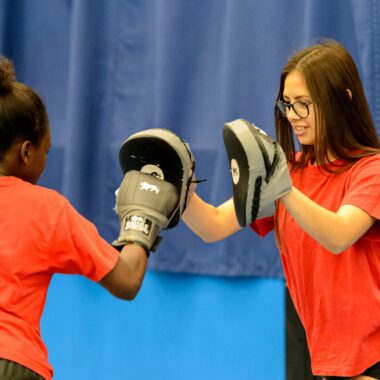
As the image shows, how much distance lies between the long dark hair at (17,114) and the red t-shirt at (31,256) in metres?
0.08

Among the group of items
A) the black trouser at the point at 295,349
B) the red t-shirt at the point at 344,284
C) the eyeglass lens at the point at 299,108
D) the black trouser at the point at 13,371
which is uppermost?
the eyeglass lens at the point at 299,108

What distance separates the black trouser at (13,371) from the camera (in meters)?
1.17

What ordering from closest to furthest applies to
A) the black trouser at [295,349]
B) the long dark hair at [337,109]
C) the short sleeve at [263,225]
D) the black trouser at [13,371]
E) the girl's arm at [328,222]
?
1. the black trouser at [13,371]
2. the girl's arm at [328,222]
3. the long dark hair at [337,109]
4. the short sleeve at [263,225]
5. the black trouser at [295,349]

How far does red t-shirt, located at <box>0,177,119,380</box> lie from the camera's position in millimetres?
1184

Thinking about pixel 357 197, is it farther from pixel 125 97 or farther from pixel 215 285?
pixel 125 97

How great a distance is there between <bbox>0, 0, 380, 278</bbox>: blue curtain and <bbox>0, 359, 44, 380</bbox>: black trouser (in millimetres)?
1018

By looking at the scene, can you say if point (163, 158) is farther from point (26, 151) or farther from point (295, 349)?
point (295, 349)

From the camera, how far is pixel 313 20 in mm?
2027

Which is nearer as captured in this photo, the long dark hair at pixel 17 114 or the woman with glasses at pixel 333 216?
the long dark hair at pixel 17 114

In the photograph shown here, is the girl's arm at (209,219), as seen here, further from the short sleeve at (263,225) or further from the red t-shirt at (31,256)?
the red t-shirt at (31,256)

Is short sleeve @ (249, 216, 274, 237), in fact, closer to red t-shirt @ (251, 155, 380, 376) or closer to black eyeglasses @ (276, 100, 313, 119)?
red t-shirt @ (251, 155, 380, 376)

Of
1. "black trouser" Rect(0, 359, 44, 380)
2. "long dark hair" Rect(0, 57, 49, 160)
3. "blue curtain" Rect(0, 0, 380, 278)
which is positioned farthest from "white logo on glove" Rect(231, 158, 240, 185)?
"blue curtain" Rect(0, 0, 380, 278)

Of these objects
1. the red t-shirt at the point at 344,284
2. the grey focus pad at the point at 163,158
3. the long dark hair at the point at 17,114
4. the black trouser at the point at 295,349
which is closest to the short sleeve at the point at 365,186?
the red t-shirt at the point at 344,284

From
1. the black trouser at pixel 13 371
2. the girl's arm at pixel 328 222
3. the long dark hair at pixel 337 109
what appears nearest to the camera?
the black trouser at pixel 13 371
